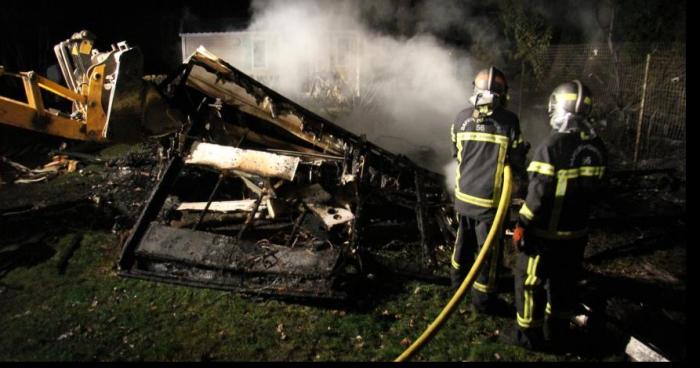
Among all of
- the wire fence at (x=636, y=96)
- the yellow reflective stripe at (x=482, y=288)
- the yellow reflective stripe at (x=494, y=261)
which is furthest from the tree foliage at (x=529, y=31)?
the yellow reflective stripe at (x=482, y=288)

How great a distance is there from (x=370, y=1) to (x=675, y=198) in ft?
46.1

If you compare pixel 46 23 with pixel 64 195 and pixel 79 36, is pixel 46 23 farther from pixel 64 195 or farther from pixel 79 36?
pixel 79 36

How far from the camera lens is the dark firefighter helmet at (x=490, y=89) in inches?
155

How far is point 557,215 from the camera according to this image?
3.39 m

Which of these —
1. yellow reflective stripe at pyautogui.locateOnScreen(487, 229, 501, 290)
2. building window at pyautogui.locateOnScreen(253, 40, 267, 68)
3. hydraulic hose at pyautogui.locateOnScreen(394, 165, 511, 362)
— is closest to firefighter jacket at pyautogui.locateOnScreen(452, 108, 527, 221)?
hydraulic hose at pyautogui.locateOnScreen(394, 165, 511, 362)

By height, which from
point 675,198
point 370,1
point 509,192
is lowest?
point 675,198

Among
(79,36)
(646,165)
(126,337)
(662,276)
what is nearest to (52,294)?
(126,337)

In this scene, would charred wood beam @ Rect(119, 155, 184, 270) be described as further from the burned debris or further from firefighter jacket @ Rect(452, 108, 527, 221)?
firefighter jacket @ Rect(452, 108, 527, 221)

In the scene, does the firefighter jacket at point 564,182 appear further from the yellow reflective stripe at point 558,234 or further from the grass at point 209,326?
the grass at point 209,326

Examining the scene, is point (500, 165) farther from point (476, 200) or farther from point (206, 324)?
point (206, 324)

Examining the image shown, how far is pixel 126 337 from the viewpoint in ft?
13.1

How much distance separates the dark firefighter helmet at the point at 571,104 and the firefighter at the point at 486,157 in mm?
565

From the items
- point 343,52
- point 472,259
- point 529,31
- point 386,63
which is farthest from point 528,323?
point 343,52

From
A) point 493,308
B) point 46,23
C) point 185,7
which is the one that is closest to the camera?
point 493,308
